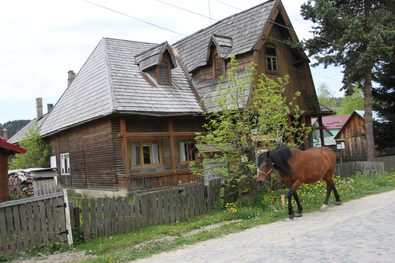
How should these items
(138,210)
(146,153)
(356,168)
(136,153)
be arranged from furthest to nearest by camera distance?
(356,168) → (146,153) → (136,153) → (138,210)

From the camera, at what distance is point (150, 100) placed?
1678cm

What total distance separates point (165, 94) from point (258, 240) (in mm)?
11763

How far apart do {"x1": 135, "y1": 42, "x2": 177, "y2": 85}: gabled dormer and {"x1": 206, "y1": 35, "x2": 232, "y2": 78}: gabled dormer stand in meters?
2.14

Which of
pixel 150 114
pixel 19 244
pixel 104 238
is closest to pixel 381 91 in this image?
pixel 150 114

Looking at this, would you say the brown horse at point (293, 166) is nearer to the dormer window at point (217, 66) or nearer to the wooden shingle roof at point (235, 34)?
the wooden shingle roof at point (235, 34)

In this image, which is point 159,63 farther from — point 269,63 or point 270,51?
point 270,51

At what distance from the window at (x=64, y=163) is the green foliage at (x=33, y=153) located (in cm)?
182

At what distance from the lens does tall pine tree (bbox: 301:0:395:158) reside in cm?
1833

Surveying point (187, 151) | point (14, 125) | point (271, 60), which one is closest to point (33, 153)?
point (187, 151)

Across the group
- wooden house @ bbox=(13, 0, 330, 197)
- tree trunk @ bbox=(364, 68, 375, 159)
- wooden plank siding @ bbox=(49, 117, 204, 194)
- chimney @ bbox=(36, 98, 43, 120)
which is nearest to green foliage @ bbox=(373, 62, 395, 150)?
tree trunk @ bbox=(364, 68, 375, 159)

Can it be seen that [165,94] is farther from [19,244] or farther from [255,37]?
[19,244]

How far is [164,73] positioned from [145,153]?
484 cm

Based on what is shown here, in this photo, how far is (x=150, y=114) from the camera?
52.0 ft

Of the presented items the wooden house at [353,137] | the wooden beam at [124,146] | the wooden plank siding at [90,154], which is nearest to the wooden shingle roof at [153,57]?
the wooden plank siding at [90,154]
